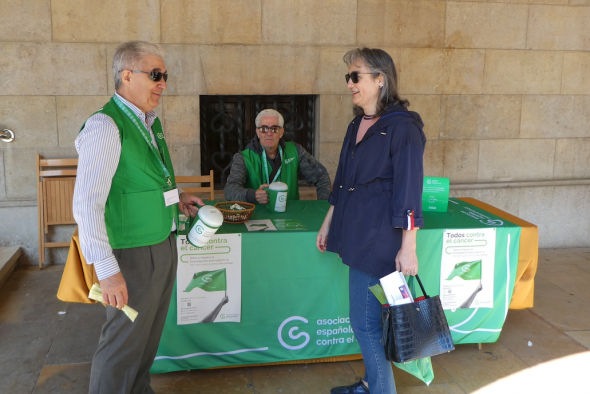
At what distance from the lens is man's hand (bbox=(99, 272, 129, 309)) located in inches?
79.2

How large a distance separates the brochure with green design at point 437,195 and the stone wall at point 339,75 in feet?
6.14

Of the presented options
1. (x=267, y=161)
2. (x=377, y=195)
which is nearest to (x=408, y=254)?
(x=377, y=195)

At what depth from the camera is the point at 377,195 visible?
2375 mm

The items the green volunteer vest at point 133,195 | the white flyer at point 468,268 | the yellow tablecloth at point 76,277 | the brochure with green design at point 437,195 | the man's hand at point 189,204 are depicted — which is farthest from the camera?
the brochure with green design at point 437,195

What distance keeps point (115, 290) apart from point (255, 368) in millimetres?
1377

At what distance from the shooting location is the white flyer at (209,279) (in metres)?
2.88

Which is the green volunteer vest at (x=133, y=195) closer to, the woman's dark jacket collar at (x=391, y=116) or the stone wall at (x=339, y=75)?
the woman's dark jacket collar at (x=391, y=116)

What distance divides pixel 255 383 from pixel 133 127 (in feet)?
5.37

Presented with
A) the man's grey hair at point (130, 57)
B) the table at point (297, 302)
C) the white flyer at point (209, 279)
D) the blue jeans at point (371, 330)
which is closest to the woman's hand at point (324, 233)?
the table at point (297, 302)

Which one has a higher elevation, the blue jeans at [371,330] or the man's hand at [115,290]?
the man's hand at [115,290]

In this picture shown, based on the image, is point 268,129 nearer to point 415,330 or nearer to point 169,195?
point 169,195

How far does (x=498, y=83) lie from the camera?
5461 millimetres

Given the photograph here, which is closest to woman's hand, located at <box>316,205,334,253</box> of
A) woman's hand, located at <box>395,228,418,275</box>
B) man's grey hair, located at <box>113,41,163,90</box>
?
woman's hand, located at <box>395,228,418,275</box>

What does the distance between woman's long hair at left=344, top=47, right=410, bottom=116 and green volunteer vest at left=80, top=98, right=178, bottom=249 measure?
1013 millimetres
